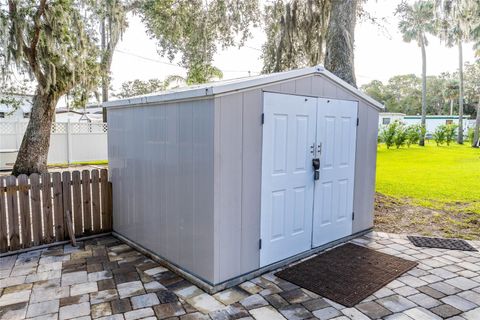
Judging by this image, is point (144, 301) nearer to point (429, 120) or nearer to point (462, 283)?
point (462, 283)

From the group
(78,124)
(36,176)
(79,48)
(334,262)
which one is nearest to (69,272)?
(36,176)

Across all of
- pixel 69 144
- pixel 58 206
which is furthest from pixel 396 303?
pixel 69 144

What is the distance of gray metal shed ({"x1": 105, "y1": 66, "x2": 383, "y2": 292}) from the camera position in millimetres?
2883

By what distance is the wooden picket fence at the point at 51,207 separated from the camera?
12.1 feet

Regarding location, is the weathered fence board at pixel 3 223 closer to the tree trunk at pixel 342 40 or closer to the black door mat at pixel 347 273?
the black door mat at pixel 347 273

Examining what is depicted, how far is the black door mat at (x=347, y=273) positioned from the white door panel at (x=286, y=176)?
251 mm

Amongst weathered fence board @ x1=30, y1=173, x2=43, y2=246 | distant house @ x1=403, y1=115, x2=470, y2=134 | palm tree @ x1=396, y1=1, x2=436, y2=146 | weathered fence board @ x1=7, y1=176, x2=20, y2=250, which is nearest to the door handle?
weathered fence board @ x1=30, y1=173, x2=43, y2=246

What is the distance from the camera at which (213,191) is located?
281cm

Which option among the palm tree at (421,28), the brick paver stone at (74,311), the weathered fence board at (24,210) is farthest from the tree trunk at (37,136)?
the palm tree at (421,28)

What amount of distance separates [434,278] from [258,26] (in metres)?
7.03

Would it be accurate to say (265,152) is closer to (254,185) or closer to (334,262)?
(254,185)

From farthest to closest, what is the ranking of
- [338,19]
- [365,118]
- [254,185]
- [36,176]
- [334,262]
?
1. [338,19]
2. [365,118]
3. [36,176]
4. [334,262]
5. [254,185]

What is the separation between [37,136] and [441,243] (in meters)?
8.89

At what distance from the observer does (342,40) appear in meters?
5.99
